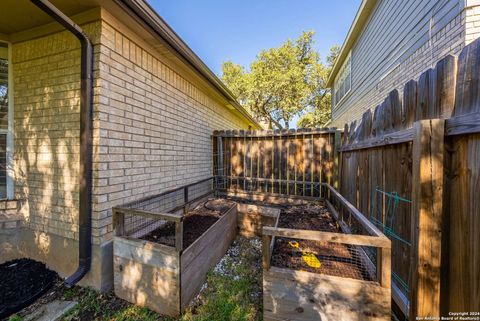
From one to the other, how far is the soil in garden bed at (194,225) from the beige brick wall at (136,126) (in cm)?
60

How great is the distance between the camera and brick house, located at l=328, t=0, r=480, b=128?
2764 millimetres

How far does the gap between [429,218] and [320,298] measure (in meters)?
1.03

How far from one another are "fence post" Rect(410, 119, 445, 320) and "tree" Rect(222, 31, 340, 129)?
14067 mm

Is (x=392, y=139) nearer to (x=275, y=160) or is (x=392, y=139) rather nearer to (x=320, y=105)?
(x=275, y=160)

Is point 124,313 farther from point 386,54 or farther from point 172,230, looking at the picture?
point 386,54

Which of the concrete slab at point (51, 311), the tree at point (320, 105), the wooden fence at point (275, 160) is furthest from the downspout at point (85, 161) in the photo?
the tree at point (320, 105)

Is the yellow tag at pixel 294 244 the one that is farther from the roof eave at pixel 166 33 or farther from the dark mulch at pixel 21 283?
the roof eave at pixel 166 33

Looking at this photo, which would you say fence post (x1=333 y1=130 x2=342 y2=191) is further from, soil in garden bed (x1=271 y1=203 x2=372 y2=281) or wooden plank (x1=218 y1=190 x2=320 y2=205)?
soil in garden bed (x1=271 y1=203 x2=372 y2=281)

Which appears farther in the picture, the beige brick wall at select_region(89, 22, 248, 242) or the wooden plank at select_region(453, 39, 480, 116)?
the beige brick wall at select_region(89, 22, 248, 242)

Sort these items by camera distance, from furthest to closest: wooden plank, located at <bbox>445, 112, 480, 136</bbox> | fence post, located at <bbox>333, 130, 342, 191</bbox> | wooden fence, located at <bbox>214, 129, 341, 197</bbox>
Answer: wooden fence, located at <bbox>214, 129, 341, 197</bbox> < fence post, located at <bbox>333, 130, 342, 191</bbox> < wooden plank, located at <bbox>445, 112, 480, 136</bbox>

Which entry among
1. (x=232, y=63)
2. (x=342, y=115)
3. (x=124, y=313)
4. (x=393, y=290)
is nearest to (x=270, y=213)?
(x=393, y=290)

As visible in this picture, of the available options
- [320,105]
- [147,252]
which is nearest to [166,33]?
[147,252]

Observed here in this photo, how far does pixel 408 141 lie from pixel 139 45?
346 cm

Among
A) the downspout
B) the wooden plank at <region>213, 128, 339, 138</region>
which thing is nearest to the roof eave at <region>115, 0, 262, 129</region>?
the downspout
